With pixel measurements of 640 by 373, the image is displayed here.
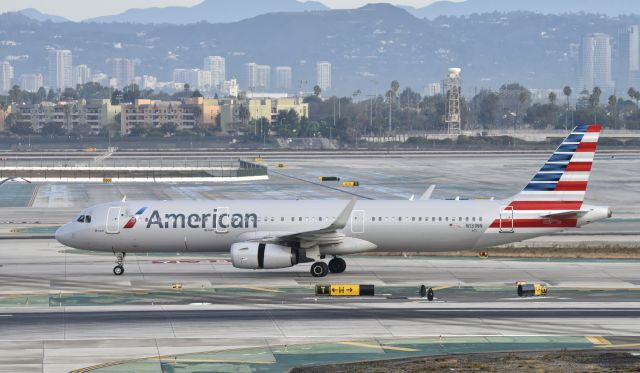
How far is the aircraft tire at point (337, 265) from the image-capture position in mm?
56938

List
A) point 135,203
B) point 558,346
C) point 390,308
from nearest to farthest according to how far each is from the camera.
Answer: point 558,346, point 390,308, point 135,203

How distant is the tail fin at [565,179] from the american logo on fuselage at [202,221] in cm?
1315

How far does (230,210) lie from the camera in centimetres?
5638

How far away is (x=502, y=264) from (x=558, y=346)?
21.0 m

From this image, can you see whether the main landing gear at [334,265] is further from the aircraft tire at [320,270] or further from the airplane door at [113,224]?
the airplane door at [113,224]

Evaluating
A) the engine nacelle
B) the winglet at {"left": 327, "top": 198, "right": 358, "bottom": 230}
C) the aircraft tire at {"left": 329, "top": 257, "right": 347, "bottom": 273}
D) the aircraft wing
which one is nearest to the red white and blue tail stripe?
the winglet at {"left": 327, "top": 198, "right": 358, "bottom": 230}

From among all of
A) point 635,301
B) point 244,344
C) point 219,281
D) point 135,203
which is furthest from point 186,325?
point 635,301

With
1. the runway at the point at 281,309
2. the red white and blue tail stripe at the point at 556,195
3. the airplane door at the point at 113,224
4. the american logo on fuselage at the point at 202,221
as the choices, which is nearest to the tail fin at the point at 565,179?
the red white and blue tail stripe at the point at 556,195

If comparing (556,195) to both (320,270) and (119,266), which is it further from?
(119,266)

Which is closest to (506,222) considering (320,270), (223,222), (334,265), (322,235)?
(334,265)

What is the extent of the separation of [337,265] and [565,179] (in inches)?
473

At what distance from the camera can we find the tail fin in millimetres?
56469

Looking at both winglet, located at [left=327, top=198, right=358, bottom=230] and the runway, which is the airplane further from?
the runway

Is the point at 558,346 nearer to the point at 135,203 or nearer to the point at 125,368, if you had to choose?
the point at 125,368
